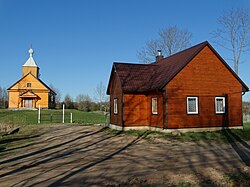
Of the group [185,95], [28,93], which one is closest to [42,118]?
[28,93]

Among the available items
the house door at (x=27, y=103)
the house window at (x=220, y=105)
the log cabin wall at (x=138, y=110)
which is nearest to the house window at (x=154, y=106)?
the log cabin wall at (x=138, y=110)

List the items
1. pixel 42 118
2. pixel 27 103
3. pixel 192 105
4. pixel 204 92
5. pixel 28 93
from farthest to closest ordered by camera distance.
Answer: pixel 27 103 → pixel 28 93 → pixel 42 118 → pixel 204 92 → pixel 192 105

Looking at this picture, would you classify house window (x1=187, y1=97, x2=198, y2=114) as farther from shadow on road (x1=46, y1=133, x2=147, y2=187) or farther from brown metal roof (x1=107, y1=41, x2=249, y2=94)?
shadow on road (x1=46, y1=133, x2=147, y2=187)

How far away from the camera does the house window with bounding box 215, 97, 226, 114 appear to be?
18773mm

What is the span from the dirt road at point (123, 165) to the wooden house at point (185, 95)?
4.44 metres

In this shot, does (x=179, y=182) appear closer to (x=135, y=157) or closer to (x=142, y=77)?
(x=135, y=157)

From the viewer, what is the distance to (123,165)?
8.94m

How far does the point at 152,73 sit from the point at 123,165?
44.9 ft

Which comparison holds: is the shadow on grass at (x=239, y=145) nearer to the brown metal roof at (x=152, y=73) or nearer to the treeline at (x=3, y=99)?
the brown metal roof at (x=152, y=73)

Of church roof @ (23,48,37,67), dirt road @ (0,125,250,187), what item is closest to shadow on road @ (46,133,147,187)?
dirt road @ (0,125,250,187)

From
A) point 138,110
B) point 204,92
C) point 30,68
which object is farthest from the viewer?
point 30,68

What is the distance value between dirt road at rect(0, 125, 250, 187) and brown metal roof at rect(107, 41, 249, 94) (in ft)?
20.1

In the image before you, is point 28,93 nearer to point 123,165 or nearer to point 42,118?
point 42,118

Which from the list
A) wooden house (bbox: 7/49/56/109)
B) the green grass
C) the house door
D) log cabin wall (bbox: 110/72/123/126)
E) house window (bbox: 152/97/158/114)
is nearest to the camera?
the green grass
